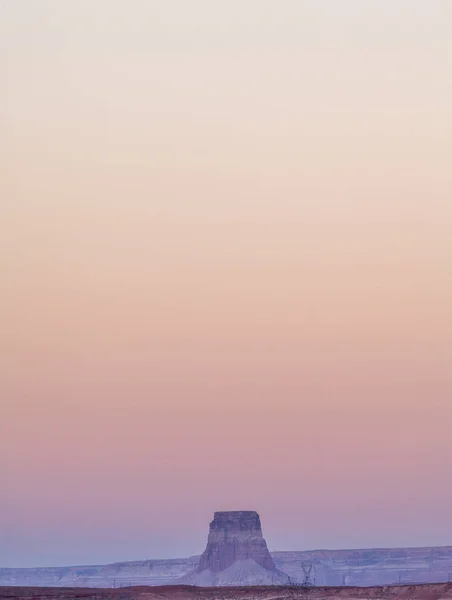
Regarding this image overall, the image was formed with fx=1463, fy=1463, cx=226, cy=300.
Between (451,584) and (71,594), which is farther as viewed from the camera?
(71,594)

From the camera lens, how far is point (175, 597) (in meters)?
116

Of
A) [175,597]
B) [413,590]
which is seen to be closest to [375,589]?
[413,590]

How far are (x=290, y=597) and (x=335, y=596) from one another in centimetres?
342

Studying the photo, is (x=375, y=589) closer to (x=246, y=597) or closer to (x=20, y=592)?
(x=246, y=597)

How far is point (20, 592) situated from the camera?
123m

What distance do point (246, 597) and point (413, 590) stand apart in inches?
504

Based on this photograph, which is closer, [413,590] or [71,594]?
[413,590]

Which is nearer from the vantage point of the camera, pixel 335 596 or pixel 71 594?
pixel 335 596

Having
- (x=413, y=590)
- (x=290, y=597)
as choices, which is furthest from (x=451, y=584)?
(x=290, y=597)

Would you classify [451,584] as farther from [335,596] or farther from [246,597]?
[246,597]

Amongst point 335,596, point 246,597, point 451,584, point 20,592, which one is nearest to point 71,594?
point 20,592

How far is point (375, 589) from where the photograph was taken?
11519 centimetres

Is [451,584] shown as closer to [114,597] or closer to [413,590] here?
[413,590]

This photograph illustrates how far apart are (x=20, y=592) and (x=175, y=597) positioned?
1500cm
